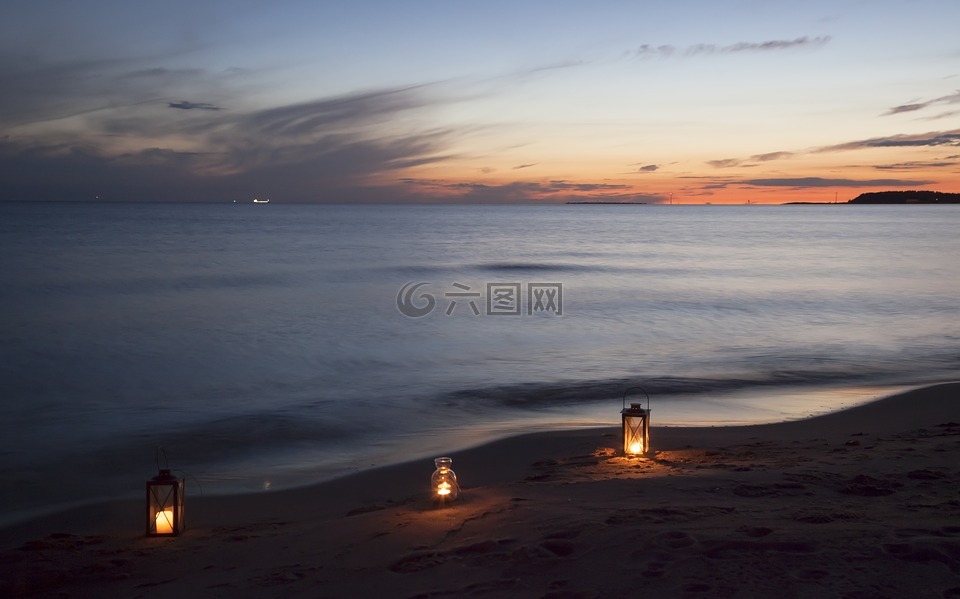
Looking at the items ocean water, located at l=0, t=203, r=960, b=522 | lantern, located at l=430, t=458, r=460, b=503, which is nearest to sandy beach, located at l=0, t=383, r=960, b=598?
lantern, located at l=430, t=458, r=460, b=503

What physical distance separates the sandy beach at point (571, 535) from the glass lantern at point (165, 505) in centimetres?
15

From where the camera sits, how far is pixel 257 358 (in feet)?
48.9

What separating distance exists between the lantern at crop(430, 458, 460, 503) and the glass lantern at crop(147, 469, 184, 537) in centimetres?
176

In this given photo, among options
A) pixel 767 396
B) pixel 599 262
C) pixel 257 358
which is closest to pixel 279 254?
pixel 599 262

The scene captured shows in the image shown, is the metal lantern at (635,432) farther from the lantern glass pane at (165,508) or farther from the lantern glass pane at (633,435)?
the lantern glass pane at (165,508)

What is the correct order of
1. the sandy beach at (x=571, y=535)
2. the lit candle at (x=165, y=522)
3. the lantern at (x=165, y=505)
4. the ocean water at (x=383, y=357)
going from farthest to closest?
the ocean water at (x=383, y=357), the lit candle at (x=165, y=522), the lantern at (x=165, y=505), the sandy beach at (x=571, y=535)

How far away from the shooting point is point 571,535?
424 cm

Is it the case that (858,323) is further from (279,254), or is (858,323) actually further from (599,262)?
(279,254)

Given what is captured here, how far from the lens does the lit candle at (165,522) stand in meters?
5.30

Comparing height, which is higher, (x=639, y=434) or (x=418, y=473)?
(x=639, y=434)

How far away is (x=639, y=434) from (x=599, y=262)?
120ft

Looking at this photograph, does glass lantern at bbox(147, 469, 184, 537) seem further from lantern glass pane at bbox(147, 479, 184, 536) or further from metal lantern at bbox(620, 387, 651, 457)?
metal lantern at bbox(620, 387, 651, 457)

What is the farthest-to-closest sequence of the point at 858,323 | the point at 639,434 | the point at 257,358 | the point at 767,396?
1. the point at 858,323
2. the point at 257,358
3. the point at 767,396
4. the point at 639,434

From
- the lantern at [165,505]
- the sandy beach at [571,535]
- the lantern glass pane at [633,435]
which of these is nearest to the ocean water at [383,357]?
the sandy beach at [571,535]
